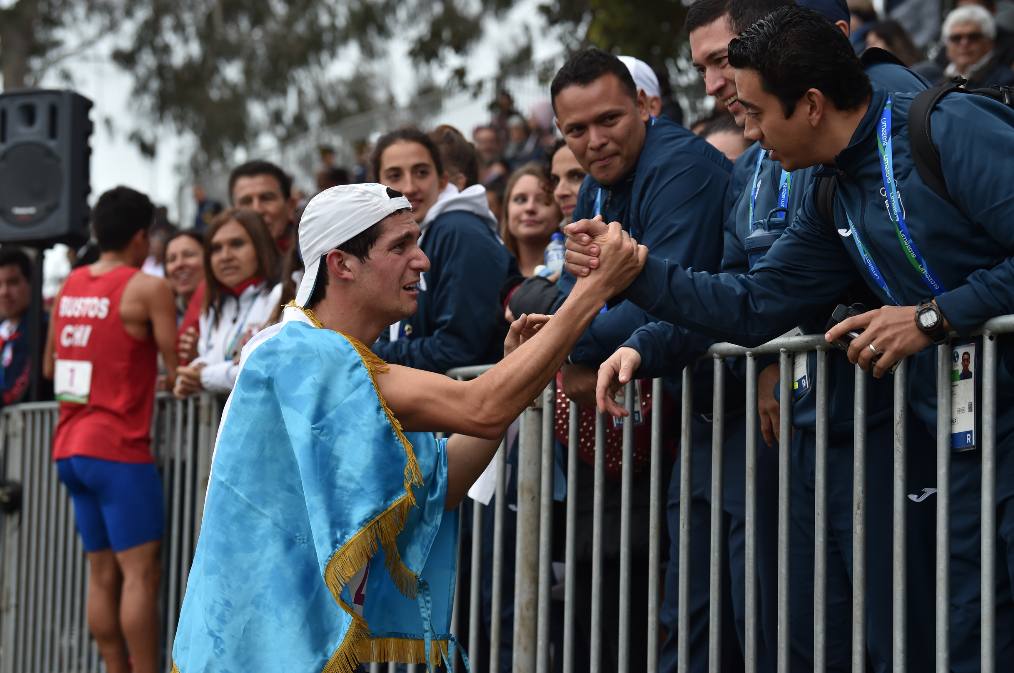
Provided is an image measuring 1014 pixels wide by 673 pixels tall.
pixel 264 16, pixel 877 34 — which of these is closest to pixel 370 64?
pixel 264 16

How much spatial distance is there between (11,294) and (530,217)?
4160 mm

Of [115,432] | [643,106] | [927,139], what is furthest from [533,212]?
[927,139]

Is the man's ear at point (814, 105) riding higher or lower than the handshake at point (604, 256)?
higher

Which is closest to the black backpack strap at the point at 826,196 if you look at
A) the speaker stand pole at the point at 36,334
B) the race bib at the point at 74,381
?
the race bib at the point at 74,381

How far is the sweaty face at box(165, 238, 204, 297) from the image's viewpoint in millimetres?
8414

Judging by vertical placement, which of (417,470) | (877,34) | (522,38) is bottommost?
(417,470)

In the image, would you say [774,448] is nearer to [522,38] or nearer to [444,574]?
[444,574]

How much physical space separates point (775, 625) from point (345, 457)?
1.29 metres

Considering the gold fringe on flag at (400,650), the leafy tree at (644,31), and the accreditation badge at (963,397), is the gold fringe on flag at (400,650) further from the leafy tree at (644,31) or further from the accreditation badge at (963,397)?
the leafy tree at (644,31)

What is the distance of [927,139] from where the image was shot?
11.6 feet

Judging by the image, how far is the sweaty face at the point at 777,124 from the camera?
3.75 meters

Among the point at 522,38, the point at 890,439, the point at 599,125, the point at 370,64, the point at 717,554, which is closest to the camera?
the point at 890,439

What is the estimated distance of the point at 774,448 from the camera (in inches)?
168

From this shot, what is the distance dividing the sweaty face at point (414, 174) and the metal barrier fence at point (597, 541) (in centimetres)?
107
